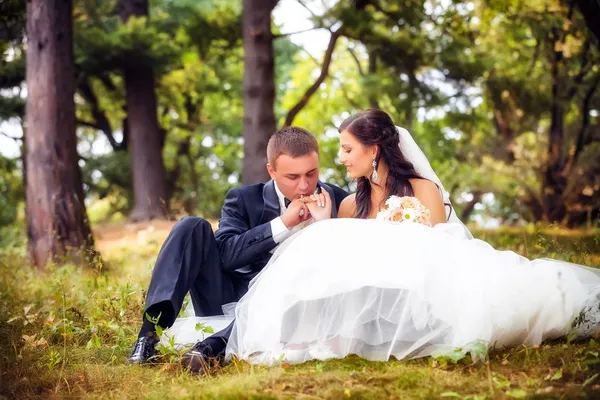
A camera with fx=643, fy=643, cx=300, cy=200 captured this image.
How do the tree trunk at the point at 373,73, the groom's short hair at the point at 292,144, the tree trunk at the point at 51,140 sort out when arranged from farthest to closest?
the tree trunk at the point at 373,73
the tree trunk at the point at 51,140
the groom's short hair at the point at 292,144

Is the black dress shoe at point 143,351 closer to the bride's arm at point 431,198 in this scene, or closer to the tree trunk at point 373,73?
the bride's arm at point 431,198

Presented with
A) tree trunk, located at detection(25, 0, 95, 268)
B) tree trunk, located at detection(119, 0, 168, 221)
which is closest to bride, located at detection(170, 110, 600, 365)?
tree trunk, located at detection(25, 0, 95, 268)

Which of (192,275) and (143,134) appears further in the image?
(143,134)

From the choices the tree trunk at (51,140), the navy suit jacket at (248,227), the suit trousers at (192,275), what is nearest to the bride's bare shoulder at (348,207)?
the navy suit jacket at (248,227)

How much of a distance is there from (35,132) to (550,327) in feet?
21.4

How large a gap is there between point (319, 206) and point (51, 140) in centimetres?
492

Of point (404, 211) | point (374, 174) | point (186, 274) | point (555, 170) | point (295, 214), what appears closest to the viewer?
point (186, 274)

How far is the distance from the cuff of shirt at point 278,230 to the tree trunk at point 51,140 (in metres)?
4.30

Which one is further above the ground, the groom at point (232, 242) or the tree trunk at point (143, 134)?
the tree trunk at point (143, 134)

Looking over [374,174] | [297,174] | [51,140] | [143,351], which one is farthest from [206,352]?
[51,140]

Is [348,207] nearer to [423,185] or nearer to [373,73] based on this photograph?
[423,185]

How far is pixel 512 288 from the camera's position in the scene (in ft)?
11.2

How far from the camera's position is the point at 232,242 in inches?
163

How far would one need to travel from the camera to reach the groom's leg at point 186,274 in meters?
3.78
